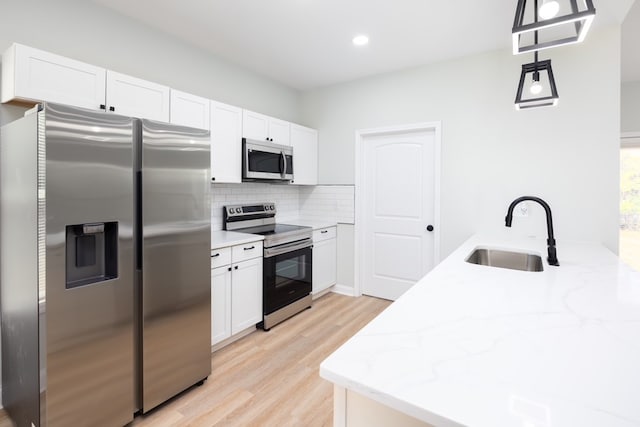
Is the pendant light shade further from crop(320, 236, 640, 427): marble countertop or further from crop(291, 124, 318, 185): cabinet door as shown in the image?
crop(291, 124, 318, 185): cabinet door

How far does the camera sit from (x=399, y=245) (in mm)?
3832

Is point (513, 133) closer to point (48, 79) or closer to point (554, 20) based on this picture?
point (554, 20)

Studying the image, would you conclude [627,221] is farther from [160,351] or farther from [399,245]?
[160,351]

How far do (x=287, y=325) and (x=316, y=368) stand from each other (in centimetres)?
84

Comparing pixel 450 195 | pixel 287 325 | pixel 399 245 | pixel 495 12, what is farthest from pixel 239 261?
pixel 495 12

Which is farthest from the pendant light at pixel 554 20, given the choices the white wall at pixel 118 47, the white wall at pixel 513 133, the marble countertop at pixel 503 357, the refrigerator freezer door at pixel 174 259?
the white wall at pixel 118 47

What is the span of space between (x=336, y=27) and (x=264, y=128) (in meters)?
1.23

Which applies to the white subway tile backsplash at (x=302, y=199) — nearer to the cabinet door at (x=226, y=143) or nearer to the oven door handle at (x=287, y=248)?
the cabinet door at (x=226, y=143)

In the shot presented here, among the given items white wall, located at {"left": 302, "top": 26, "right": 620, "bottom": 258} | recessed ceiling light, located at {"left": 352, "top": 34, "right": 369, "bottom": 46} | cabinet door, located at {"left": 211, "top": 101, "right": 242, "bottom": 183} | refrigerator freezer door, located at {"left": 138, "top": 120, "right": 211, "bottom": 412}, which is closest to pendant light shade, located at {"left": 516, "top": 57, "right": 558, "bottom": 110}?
white wall, located at {"left": 302, "top": 26, "right": 620, "bottom": 258}

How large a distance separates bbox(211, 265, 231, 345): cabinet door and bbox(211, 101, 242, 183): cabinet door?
34.1 inches

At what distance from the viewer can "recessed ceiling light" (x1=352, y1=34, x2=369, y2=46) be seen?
289 cm

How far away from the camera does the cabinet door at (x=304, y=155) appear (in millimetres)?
3936

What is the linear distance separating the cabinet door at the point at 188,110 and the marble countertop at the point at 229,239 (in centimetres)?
98

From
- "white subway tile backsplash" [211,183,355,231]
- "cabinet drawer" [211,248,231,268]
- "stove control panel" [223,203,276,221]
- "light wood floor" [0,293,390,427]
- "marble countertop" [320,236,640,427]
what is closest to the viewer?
"marble countertop" [320,236,640,427]
